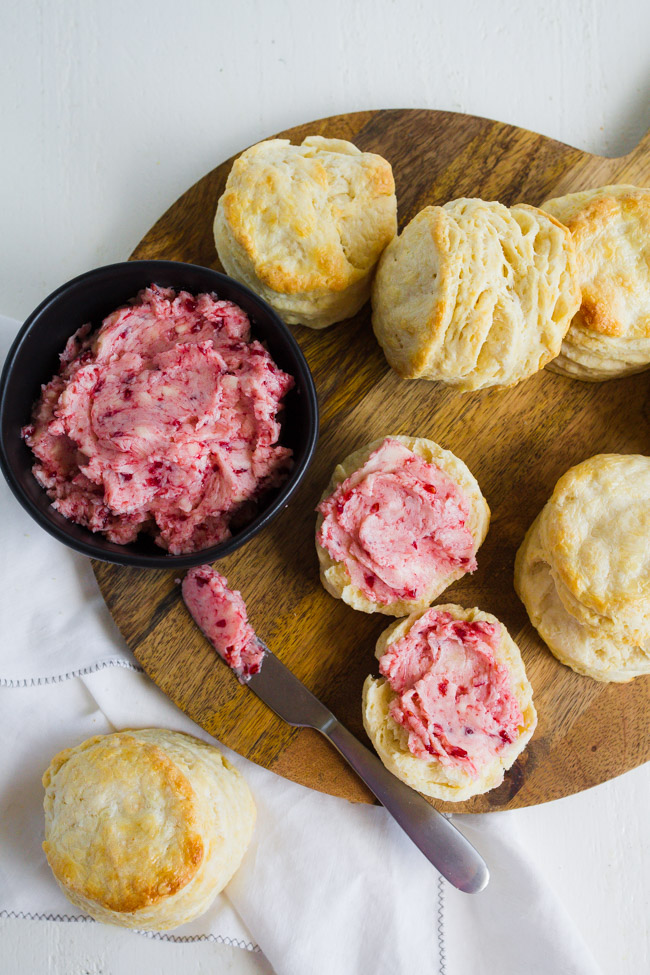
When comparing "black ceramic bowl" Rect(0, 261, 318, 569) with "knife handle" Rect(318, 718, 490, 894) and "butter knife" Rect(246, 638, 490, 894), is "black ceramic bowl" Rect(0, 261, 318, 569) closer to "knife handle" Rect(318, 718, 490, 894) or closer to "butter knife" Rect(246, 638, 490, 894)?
"butter knife" Rect(246, 638, 490, 894)

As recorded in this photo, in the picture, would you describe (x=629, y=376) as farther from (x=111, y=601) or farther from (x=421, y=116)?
(x=111, y=601)

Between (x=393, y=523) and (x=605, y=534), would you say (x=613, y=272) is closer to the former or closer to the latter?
(x=605, y=534)

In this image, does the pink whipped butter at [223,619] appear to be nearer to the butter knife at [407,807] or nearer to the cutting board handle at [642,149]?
the butter knife at [407,807]

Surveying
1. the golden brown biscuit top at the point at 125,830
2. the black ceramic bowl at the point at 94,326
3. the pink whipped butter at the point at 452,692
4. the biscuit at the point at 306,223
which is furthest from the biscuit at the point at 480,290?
the golden brown biscuit top at the point at 125,830

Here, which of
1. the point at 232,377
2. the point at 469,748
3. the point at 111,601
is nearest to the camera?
the point at 232,377

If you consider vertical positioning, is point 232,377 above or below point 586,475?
above

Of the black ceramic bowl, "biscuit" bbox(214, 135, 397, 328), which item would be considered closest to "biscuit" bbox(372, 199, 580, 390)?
"biscuit" bbox(214, 135, 397, 328)

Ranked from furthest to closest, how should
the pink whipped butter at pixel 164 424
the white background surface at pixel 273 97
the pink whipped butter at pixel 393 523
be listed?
1. the white background surface at pixel 273 97
2. the pink whipped butter at pixel 393 523
3. the pink whipped butter at pixel 164 424

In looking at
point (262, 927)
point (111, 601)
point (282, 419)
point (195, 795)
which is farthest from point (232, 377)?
point (262, 927)
